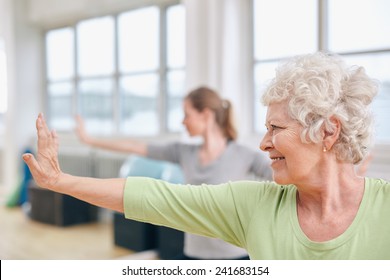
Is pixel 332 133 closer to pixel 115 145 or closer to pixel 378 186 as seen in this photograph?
pixel 378 186

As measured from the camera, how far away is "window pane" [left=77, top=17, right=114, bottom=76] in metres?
1.78

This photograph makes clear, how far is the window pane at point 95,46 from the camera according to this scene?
1784 millimetres

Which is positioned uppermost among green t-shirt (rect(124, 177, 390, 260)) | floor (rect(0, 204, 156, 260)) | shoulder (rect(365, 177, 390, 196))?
shoulder (rect(365, 177, 390, 196))

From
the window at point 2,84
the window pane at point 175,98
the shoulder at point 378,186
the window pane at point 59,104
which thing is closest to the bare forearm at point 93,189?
the shoulder at point 378,186

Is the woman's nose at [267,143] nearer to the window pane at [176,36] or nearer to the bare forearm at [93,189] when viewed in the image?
the bare forearm at [93,189]

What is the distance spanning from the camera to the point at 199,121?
161 cm

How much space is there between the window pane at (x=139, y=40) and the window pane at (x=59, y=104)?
284 millimetres

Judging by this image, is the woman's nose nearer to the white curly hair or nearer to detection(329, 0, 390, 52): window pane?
the white curly hair

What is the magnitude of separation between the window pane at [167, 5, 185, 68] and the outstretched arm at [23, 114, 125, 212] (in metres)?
1.16

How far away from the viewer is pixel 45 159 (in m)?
0.80

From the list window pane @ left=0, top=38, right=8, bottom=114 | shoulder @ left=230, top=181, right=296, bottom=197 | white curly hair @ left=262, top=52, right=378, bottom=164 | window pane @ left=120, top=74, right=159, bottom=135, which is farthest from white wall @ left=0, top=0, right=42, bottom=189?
white curly hair @ left=262, top=52, right=378, bottom=164

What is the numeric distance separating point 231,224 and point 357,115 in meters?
0.31
